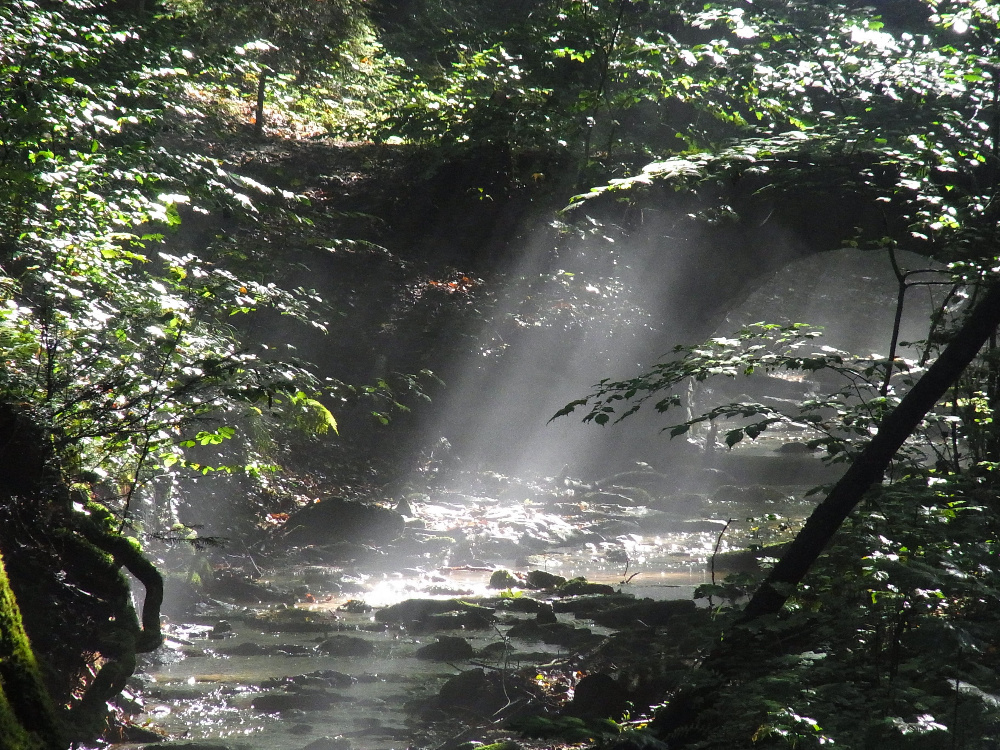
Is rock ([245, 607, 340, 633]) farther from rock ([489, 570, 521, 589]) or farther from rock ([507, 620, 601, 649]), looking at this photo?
rock ([489, 570, 521, 589])

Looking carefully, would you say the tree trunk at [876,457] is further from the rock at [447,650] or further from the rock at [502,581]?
the rock at [502,581]

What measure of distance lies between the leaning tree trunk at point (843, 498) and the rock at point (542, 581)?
20.5ft

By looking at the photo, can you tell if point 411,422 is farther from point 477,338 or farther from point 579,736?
point 579,736

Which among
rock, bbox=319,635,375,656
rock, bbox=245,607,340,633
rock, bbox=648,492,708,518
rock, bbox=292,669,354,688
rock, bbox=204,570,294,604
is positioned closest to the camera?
rock, bbox=292,669,354,688

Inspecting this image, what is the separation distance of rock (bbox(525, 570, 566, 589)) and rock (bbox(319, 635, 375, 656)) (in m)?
2.99

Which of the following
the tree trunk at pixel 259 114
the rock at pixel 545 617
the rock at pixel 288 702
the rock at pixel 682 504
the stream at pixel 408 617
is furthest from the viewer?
the rock at pixel 682 504

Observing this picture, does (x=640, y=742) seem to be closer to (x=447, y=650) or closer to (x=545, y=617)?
(x=447, y=650)

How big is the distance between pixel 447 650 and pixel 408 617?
1216 millimetres

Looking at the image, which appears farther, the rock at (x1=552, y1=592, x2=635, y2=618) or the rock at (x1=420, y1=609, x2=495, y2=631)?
the rock at (x1=552, y1=592, x2=635, y2=618)

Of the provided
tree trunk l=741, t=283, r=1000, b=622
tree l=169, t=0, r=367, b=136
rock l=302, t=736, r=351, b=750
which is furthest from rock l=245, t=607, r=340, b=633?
tree l=169, t=0, r=367, b=136

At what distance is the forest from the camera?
299 centimetres

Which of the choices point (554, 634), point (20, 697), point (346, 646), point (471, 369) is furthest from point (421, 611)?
point (471, 369)

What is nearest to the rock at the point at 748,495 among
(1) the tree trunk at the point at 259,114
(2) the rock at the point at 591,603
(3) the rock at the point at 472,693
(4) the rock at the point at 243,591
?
(2) the rock at the point at 591,603

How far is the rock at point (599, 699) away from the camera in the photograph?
4.51 m
